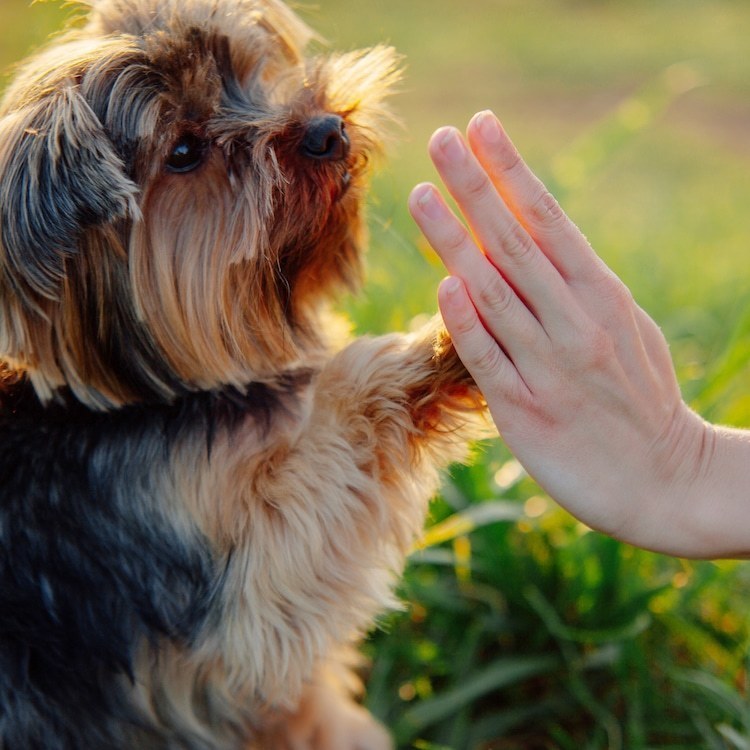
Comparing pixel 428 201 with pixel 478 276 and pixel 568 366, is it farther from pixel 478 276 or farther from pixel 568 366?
pixel 568 366

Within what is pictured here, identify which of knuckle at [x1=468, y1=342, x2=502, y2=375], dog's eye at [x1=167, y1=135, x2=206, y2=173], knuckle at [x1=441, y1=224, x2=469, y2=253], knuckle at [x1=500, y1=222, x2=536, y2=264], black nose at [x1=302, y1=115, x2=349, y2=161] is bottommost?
knuckle at [x1=468, y1=342, x2=502, y2=375]

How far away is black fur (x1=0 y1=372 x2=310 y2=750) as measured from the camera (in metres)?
A: 1.89

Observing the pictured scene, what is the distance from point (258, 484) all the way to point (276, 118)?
787mm

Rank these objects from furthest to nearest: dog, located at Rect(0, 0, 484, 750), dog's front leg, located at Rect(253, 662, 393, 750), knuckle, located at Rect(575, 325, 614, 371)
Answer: dog's front leg, located at Rect(253, 662, 393, 750)
dog, located at Rect(0, 0, 484, 750)
knuckle, located at Rect(575, 325, 614, 371)

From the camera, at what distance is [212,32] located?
1966mm

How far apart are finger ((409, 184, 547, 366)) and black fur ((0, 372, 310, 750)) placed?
597 millimetres

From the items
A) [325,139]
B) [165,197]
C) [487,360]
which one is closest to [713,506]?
[487,360]

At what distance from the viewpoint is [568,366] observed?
1702 mm

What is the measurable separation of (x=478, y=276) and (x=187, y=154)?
0.68 meters

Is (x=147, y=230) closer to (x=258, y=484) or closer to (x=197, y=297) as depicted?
(x=197, y=297)

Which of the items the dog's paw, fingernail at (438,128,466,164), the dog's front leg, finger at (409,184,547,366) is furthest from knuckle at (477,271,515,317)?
the dog's paw

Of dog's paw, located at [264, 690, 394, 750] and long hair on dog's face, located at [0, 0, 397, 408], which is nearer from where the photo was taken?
long hair on dog's face, located at [0, 0, 397, 408]

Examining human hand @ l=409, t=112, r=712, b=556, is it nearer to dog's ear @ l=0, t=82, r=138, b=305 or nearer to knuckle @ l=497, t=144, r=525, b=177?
knuckle @ l=497, t=144, r=525, b=177

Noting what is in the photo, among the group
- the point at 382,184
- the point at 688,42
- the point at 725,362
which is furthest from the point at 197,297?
the point at 688,42
